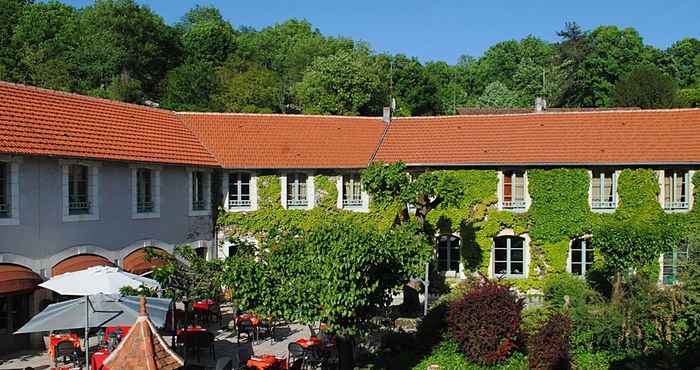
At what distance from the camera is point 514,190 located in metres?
27.0

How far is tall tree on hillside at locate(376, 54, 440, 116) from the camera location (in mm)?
70062

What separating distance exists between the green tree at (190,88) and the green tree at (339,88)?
28.3ft

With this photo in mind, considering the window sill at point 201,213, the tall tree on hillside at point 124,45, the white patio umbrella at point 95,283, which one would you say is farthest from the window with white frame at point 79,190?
the tall tree on hillside at point 124,45

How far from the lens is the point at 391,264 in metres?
15.8

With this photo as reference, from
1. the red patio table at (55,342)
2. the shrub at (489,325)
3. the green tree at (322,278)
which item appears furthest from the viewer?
the shrub at (489,325)

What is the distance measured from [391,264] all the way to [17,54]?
53260 mm

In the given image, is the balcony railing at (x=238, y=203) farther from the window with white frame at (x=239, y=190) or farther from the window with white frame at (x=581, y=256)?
the window with white frame at (x=581, y=256)

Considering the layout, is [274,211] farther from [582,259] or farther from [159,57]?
[159,57]

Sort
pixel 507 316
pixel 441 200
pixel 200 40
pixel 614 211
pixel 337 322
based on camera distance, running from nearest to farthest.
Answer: pixel 337 322 < pixel 507 316 < pixel 441 200 < pixel 614 211 < pixel 200 40

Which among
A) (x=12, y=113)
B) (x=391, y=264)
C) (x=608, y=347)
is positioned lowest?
(x=608, y=347)

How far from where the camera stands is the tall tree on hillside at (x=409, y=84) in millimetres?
70062

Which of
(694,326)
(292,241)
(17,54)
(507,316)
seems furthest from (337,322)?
(17,54)

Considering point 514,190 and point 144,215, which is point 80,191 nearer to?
point 144,215

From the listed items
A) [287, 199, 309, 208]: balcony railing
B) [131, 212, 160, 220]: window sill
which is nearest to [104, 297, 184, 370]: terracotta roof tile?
[131, 212, 160, 220]: window sill
